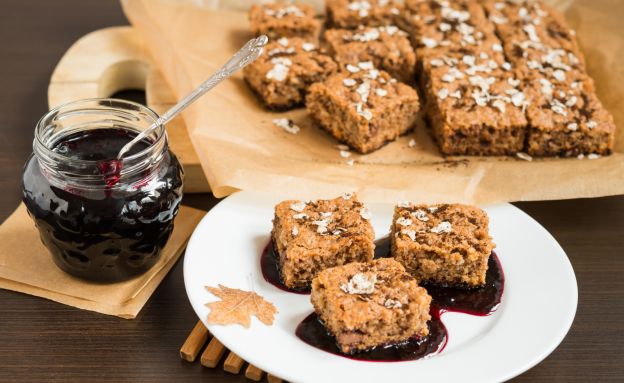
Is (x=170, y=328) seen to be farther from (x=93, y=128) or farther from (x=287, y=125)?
(x=287, y=125)

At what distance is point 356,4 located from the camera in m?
4.54

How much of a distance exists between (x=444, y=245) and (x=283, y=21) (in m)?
1.99

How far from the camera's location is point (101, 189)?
2.71 meters

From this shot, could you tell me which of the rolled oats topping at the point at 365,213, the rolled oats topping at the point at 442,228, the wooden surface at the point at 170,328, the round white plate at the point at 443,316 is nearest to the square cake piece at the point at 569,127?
the wooden surface at the point at 170,328

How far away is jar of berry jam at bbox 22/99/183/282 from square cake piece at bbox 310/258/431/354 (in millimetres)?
674

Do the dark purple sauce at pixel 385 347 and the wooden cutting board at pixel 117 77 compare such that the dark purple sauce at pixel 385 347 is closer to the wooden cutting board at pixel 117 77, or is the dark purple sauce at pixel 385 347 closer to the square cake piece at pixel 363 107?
the wooden cutting board at pixel 117 77

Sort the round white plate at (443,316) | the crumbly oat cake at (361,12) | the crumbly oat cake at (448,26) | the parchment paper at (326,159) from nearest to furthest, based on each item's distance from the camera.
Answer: the round white plate at (443,316) < the parchment paper at (326,159) < the crumbly oat cake at (448,26) < the crumbly oat cake at (361,12)

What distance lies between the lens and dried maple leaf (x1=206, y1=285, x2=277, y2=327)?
2602mm

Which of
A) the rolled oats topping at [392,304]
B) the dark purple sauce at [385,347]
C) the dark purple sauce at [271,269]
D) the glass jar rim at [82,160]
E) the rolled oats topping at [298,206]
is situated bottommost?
the dark purple sauce at [271,269]

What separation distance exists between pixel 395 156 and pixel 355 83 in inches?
16.5

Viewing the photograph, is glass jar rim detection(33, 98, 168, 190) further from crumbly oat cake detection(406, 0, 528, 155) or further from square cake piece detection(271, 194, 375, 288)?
crumbly oat cake detection(406, 0, 528, 155)

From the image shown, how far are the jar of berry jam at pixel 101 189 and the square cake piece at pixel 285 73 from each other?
106cm

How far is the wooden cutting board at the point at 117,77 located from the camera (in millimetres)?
3637

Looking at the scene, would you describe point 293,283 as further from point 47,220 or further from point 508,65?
point 508,65
